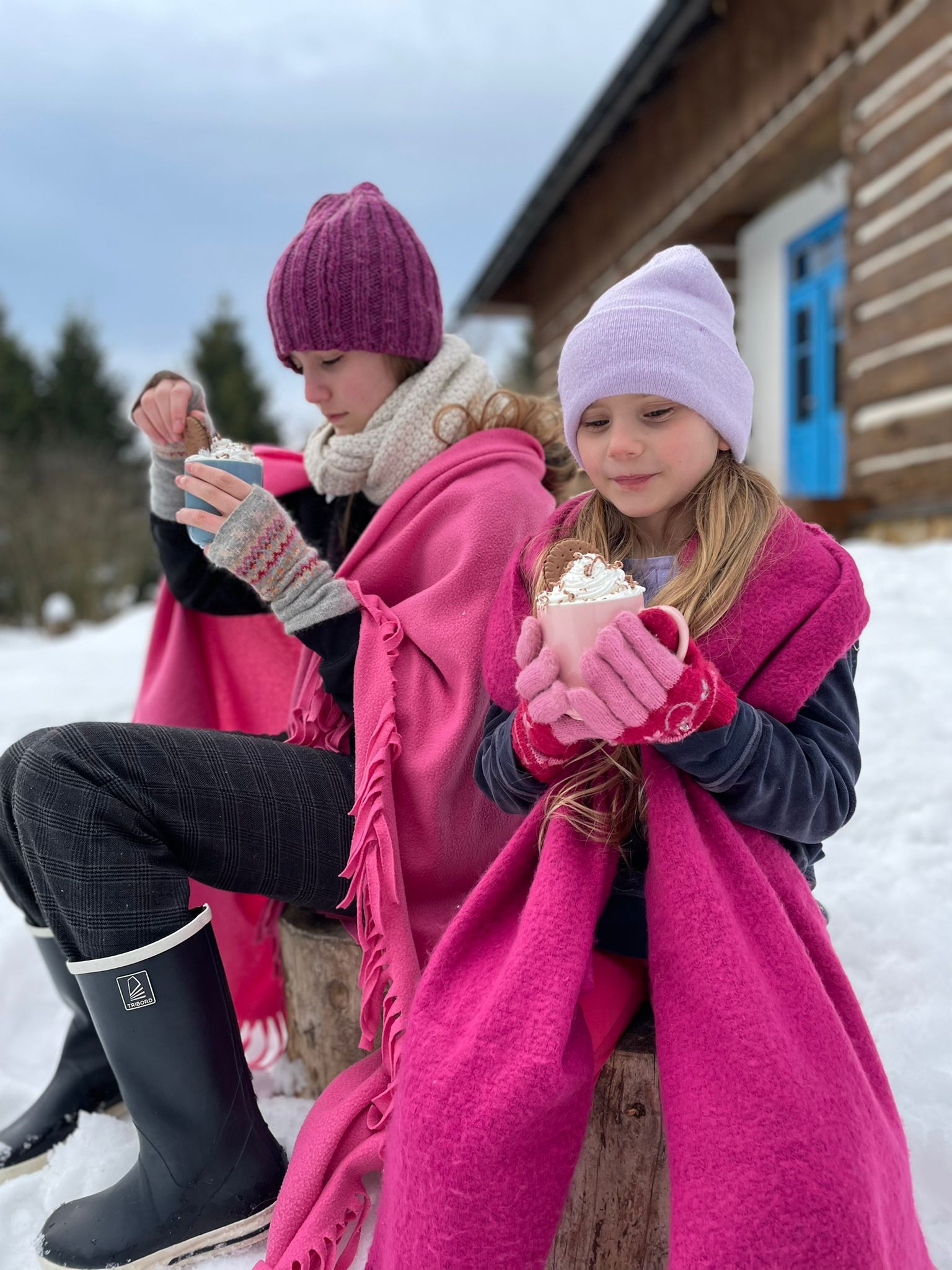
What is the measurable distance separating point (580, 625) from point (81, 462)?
68.6 ft

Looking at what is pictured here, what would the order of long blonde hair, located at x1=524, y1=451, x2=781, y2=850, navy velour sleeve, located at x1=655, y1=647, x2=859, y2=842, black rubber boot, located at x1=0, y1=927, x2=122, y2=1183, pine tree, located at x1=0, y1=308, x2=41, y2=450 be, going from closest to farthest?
1. navy velour sleeve, located at x1=655, y1=647, x2=859, y2=842
2. long blonde hair, located at x1=524, y1=451, x2=781, y2=850
3. black rubber boot, located at x1=0, y1=927, x2=122, y2=1183
4. pine tree, located at x1=0, y1=308, x2=41, y2=450

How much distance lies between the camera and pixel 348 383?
5.98 feet

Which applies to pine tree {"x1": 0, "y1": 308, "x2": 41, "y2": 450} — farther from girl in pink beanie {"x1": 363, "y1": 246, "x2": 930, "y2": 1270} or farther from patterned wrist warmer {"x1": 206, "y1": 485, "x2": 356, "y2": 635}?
girl in pink beanie {"x1": 363, "y1": 246, "x2": 930, "y2": 1270}

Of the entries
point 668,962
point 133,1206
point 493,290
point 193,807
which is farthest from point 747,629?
point 493,290

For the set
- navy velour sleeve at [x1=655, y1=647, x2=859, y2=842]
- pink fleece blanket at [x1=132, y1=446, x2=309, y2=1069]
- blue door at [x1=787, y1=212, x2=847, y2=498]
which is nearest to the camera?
navy velour sleeve at [x1=655, y1=647, x2=859, y2=842]

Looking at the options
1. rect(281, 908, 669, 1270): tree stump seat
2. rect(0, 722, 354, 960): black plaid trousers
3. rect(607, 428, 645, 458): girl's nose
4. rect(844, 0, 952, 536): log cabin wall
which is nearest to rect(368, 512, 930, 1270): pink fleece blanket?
rect(281, 908, 669, 1270): tree stump seat

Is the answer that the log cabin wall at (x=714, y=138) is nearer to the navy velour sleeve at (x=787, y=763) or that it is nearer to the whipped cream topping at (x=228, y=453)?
the whipped cream topping at (x=228, y=453)

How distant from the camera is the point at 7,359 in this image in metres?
22.8

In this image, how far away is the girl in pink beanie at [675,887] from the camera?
1.05 m

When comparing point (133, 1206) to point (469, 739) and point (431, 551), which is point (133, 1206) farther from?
point (431, 551)

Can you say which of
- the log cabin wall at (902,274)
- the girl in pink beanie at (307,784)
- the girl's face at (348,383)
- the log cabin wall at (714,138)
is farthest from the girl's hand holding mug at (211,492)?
the log cabin wall at (714,138)

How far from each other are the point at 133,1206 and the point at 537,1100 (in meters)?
0.70

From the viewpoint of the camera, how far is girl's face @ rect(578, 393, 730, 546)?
50.8 inches

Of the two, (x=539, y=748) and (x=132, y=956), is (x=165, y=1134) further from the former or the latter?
(x=539, y=748)
